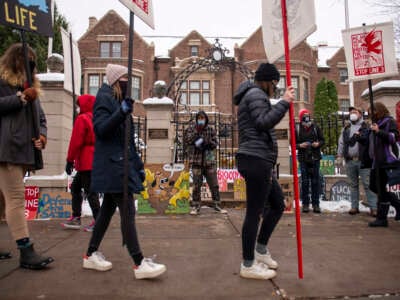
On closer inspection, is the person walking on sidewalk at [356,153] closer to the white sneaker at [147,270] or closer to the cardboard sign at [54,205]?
the white sneaker at [147,270]

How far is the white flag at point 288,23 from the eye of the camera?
3025mm

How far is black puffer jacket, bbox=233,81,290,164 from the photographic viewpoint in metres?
2.91

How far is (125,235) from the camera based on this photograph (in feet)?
9.89

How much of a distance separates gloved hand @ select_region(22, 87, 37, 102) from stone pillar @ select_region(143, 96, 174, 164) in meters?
4.90

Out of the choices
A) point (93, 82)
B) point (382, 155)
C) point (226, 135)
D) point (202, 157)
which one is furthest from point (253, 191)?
point (93, 82)

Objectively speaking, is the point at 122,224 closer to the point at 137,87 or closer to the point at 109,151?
the point at 109,151

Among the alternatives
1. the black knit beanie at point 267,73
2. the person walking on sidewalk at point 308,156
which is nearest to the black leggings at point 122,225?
the black knit beanie at point 267,73

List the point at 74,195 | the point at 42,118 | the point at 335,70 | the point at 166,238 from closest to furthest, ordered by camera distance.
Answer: the point at 42,118 → the point at 166,238 → the point at 74,195 → the point at 335,70

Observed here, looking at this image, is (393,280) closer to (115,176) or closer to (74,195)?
(115,176)

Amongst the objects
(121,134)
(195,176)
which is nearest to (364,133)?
(195,176)

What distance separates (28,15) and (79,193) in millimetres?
2914

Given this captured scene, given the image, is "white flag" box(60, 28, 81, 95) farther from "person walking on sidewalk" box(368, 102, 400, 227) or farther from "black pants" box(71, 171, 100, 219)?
"person walking on sidewalk" box(368, 102, 400, 227)

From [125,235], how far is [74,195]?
2.85 m

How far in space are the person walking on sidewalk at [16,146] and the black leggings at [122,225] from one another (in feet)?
1.70
